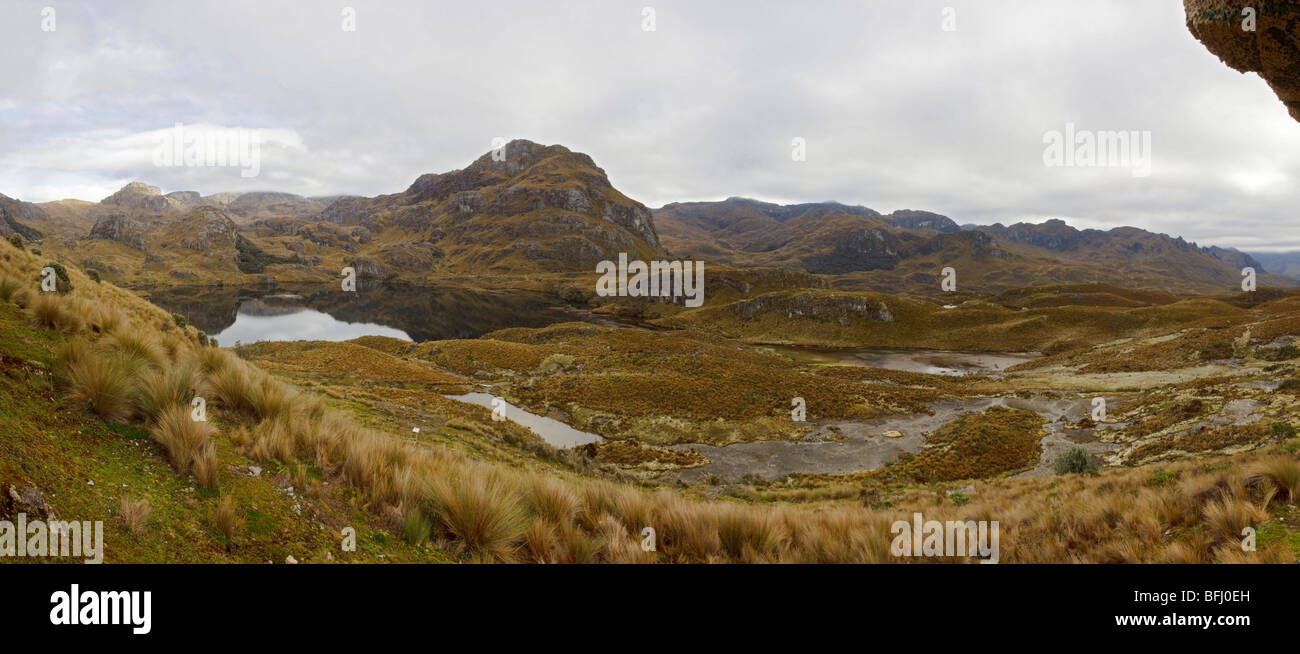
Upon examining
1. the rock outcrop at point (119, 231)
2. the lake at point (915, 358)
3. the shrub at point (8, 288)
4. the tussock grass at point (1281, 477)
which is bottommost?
the lake at point (915, 358)

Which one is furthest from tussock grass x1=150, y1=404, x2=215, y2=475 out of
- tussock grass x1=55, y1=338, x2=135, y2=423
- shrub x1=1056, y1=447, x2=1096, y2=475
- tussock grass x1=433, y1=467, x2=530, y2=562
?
shrub x1=1056, y1=447, x2=1096, y2=475

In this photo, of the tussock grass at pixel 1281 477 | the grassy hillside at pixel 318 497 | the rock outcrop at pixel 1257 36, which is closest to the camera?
the grassy hillside at pixel 318 497

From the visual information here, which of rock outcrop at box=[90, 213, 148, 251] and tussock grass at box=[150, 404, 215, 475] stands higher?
rock outcrop at box=[90, 213, 148, 251]

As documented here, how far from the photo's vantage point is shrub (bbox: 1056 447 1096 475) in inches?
676

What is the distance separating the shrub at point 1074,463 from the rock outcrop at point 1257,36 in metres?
11.8

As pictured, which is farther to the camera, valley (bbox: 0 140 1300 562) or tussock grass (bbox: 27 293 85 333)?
tussock grass (bbox: 27 293 85 333)

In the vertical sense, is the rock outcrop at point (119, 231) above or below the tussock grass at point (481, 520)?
above

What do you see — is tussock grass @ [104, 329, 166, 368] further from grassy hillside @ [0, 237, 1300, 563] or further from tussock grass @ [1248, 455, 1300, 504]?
tussock grass @ [1248, 455, 1300, 504]

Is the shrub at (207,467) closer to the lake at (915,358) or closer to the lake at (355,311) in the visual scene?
the lake at (915,358)

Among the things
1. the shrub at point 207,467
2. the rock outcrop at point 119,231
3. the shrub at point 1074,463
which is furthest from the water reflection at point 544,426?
the rock outcrop at point 119,231

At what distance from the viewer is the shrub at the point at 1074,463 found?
17172 mm

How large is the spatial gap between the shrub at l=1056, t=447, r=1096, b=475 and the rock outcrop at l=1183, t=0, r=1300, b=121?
11.8 m

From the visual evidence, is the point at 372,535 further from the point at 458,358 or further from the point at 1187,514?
the point at 458,358
